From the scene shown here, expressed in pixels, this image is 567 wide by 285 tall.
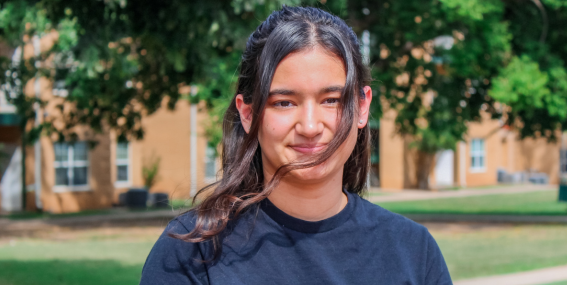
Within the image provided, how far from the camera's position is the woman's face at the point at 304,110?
5.49 feet

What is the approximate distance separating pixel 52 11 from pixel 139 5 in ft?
2.84

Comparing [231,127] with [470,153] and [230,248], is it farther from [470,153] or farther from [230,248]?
[470,153]

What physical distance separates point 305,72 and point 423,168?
32897mm

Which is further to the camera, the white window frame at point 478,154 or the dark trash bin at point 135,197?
the white window frame at point 478,154

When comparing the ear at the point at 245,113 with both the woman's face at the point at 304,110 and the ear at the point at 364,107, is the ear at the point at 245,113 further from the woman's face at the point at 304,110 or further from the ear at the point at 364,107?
the ear at the point at 364,107

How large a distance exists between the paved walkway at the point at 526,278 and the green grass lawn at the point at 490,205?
11.6 m

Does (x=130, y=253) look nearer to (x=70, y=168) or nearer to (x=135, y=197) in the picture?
(x=70, y=168)

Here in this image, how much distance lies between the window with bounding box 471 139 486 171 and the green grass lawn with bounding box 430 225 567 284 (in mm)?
20657

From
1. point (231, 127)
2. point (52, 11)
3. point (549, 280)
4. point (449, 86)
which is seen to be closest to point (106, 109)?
point (449, 86)

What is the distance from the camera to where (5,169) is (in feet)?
72.5

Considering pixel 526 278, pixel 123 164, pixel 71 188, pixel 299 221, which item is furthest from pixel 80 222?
pixel 299 221

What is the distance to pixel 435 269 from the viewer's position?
184cm

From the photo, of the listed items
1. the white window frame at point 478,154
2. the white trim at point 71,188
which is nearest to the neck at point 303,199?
the white trim at point 71,188

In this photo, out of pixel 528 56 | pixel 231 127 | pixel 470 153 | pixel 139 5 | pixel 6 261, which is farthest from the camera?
pixel 470 153
